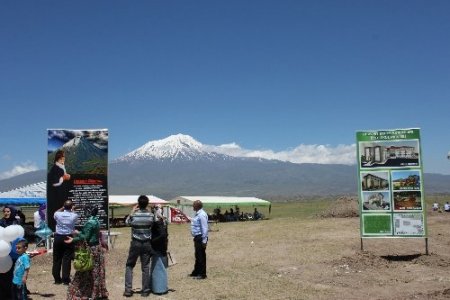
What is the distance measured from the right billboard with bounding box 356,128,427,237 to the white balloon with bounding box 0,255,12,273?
10.6 m

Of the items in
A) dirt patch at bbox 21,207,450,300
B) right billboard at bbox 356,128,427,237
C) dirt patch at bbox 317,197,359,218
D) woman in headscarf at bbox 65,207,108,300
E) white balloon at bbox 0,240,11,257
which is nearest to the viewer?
white balloon at bbox 0,240,11,257

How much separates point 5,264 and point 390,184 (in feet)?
37.1

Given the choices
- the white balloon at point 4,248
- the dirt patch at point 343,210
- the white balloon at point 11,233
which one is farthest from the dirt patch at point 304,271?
the dirt patch at point 343,210

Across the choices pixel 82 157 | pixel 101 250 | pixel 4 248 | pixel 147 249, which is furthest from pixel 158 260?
pixel 82 157

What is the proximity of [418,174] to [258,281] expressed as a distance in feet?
21.3

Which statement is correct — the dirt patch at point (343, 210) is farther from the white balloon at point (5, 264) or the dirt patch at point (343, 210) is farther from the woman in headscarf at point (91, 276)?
the white balloon at point (5, 264)

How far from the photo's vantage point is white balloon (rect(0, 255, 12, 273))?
8260mm

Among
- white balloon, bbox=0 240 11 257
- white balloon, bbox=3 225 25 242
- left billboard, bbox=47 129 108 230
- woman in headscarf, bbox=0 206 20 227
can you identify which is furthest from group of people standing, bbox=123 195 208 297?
left billboard, bbox=47 129 108 230

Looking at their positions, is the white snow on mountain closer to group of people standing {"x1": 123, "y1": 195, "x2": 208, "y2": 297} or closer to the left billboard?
the left billboard

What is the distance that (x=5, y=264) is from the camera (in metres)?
8.30

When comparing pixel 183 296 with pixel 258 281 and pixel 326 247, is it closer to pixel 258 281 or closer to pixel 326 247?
pixel 258 281

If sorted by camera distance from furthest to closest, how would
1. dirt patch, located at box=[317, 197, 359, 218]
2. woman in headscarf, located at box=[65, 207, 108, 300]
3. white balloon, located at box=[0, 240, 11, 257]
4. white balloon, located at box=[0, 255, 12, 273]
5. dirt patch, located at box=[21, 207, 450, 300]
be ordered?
dirt patch, located at box=[317, 197, 359, 218]
dirt patch, located at box=[21, 207, 450, 300]
woman in headscarf, located at box=[65, 207, 108, 300]
white balloon, located at box=[0, 255, 12, 273]
white balloon, located at box=[0, 240, 11, 257]

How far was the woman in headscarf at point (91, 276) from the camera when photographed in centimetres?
930

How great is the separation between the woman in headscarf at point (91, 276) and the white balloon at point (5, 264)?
1294 mm
